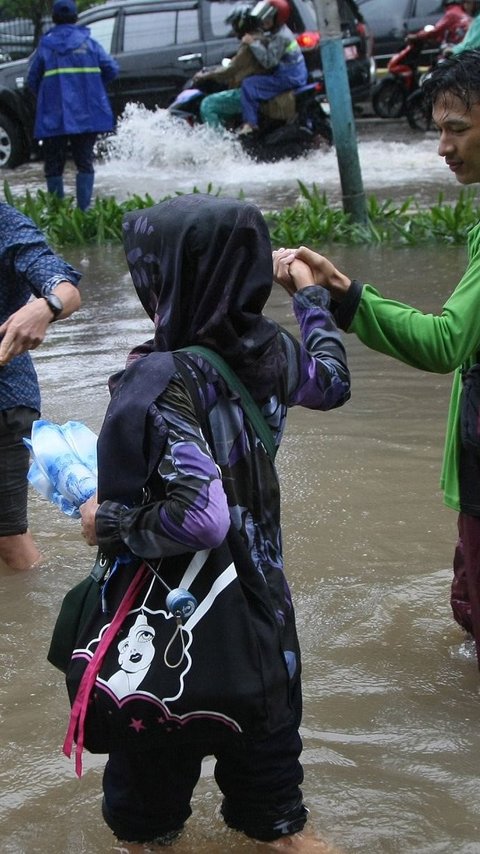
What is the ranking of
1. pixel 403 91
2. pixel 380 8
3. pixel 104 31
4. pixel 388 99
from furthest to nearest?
pixel 380 8
pixel 388 99
pixel 403 91
pixel 104 31

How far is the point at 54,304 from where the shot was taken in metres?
3.48

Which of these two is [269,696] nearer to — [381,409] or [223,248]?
[223,248]

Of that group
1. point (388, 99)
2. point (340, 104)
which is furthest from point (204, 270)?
point (388, 99)

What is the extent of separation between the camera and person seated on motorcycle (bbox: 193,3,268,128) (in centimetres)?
1375

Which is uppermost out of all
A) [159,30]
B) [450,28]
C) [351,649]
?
[159,30]

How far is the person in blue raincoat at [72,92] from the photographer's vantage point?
35.1 feet

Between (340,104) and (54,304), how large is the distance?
656 centimetres

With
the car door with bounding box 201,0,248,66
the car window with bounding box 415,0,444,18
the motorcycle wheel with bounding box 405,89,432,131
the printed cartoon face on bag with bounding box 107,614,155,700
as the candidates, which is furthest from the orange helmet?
the printed cartoon face on bag with bounding box 107,614,155,700

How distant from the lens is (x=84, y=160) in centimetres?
1074

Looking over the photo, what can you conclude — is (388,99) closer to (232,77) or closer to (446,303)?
(232,77)

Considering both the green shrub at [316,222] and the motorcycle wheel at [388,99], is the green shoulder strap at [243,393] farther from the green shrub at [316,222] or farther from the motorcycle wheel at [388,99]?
the motorcycle wheel at [388,99]

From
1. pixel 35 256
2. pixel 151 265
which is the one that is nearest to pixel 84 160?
pixel 35 256

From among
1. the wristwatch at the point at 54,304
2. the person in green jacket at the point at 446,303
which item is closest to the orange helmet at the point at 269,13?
the wristwatch at the point at 54,304

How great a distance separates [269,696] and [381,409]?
365cm
